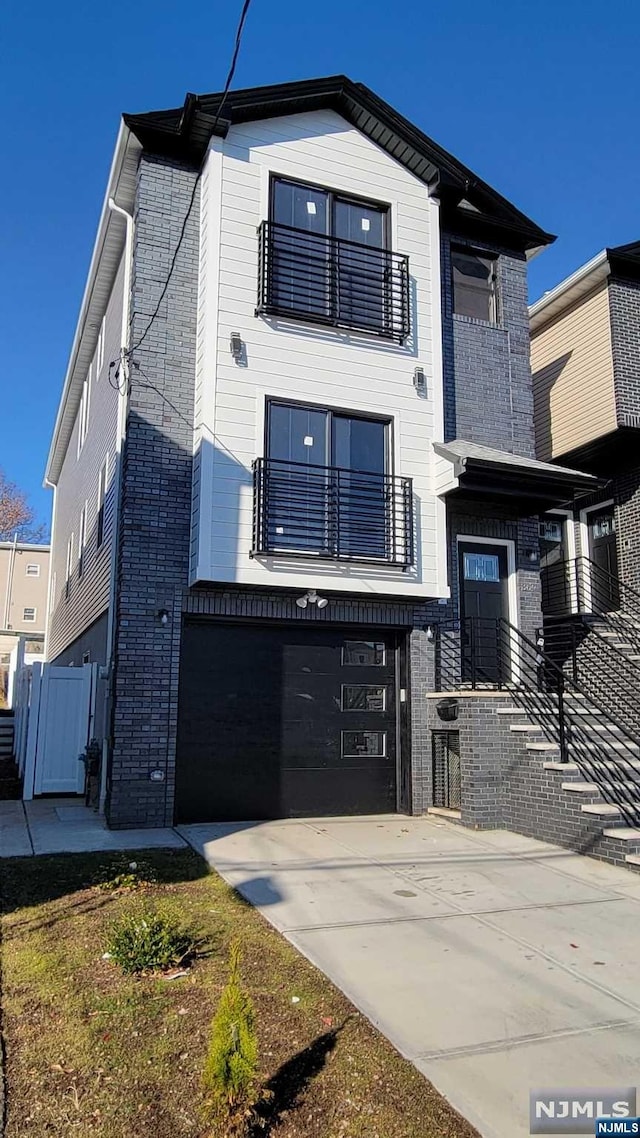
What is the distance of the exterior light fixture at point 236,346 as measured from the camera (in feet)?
31.4

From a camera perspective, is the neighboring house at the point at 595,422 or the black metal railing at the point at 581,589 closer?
the neighboring house at the point at 595,422

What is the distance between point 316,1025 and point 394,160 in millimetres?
11054

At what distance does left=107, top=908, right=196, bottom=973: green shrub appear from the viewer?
453 cm

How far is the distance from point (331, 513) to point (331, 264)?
135 inches

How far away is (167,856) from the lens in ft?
23.9

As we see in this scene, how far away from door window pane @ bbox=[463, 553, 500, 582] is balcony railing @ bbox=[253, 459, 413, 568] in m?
1.42

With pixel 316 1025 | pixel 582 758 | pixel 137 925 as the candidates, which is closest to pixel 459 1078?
pixel 316 1025

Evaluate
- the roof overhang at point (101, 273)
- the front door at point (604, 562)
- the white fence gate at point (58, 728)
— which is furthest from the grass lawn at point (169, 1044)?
the front door at point (604, 562)

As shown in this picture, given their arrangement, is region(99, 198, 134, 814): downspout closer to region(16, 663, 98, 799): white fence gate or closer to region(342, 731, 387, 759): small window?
region(16, 663, 98, 799): white fence gate

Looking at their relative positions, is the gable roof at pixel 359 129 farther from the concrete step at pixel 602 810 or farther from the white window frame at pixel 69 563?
the white window frame at pixel 69 563

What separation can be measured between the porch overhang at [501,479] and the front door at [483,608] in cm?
83

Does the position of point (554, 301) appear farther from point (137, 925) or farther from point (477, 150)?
point (137, 925)

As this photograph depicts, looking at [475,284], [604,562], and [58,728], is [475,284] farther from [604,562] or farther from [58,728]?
[58,728]

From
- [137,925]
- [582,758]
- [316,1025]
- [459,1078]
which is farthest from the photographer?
[582,758]
